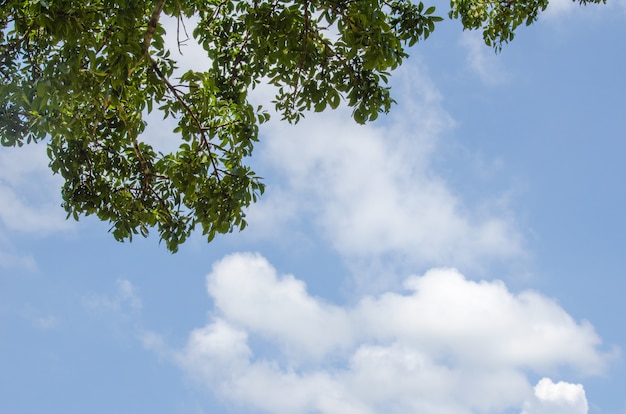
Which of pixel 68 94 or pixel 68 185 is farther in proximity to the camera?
pixel 68 185

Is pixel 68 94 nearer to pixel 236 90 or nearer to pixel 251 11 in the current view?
pixel 251 11

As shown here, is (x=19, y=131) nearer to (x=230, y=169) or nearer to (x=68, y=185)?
(x=68, y=185)

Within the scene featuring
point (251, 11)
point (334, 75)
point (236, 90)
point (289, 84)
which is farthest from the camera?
point (236, 90)

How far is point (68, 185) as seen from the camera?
7062 mm

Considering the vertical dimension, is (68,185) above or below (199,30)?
below

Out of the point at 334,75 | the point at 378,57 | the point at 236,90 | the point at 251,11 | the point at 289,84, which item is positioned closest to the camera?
the point at 378,57

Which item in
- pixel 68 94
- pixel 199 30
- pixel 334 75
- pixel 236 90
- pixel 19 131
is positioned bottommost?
pixel 68 94

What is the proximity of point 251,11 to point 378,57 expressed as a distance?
1.30 meters

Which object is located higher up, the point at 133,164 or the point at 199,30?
the point at 199,30

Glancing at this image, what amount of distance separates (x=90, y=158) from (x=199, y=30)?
2.11m

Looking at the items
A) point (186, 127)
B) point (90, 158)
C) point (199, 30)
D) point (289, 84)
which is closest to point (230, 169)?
point (186, 127)

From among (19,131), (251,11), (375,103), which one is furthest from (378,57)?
(19,131)

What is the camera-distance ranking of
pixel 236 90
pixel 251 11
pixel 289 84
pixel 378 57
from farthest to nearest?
pixel 236 90 < pixel 289 84 < pixel 251 11 < pixel 378 57

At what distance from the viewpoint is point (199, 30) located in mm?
8109
